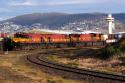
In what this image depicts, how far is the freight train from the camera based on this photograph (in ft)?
227

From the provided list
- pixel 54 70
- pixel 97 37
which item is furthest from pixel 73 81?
pixel 97 37

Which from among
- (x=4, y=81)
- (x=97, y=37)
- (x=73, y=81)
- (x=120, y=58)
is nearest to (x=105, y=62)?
(x=120, y=58)

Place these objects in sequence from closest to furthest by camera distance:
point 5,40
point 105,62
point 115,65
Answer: point 115,65
point 105,62
point 5,40

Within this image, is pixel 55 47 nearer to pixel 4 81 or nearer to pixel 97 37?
pixel 97 37

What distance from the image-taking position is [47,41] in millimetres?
76750

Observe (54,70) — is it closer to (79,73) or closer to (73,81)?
(79,73)

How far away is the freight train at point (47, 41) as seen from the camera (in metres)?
69.3

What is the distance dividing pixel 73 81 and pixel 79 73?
456cm

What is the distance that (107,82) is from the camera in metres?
24.0

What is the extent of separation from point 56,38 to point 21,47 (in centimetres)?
1036

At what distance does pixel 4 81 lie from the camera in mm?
23984

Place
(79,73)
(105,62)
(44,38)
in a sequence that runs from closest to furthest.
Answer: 1. (79,73)
2. (105,62)
3. (44,38)

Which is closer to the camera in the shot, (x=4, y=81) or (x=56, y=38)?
(x=4, y=81)

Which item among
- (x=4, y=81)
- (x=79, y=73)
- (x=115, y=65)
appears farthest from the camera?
(x=115, y=65)
